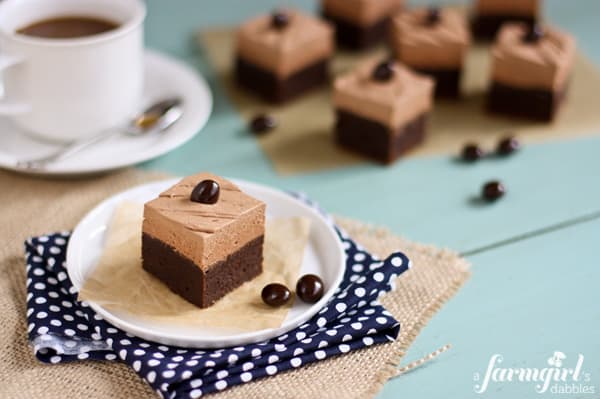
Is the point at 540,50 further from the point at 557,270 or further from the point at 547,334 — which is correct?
the point at 547,334

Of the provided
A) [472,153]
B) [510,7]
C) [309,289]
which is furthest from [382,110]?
[510,7]

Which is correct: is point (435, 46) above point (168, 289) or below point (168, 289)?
above

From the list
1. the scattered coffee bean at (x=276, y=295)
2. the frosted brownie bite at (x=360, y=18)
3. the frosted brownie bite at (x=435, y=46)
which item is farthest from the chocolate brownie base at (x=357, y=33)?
the scattered coffee bean at (x=276, y=295)

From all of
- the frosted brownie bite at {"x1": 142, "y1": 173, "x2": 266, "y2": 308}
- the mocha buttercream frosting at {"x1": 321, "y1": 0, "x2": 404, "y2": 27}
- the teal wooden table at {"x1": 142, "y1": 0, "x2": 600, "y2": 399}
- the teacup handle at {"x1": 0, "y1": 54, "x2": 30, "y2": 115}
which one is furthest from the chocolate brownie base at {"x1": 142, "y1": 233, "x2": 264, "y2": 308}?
the mocha buttercream frosting at {"x1": 321, "y1": 0, "x2": 404, "y2": 27}

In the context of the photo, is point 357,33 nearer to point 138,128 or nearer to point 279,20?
point 279,20

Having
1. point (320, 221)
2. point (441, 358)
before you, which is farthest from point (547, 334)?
point (320, 221)

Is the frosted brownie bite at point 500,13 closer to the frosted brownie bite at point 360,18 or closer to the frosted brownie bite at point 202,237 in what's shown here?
the frosted brownie bite at point 360,18
